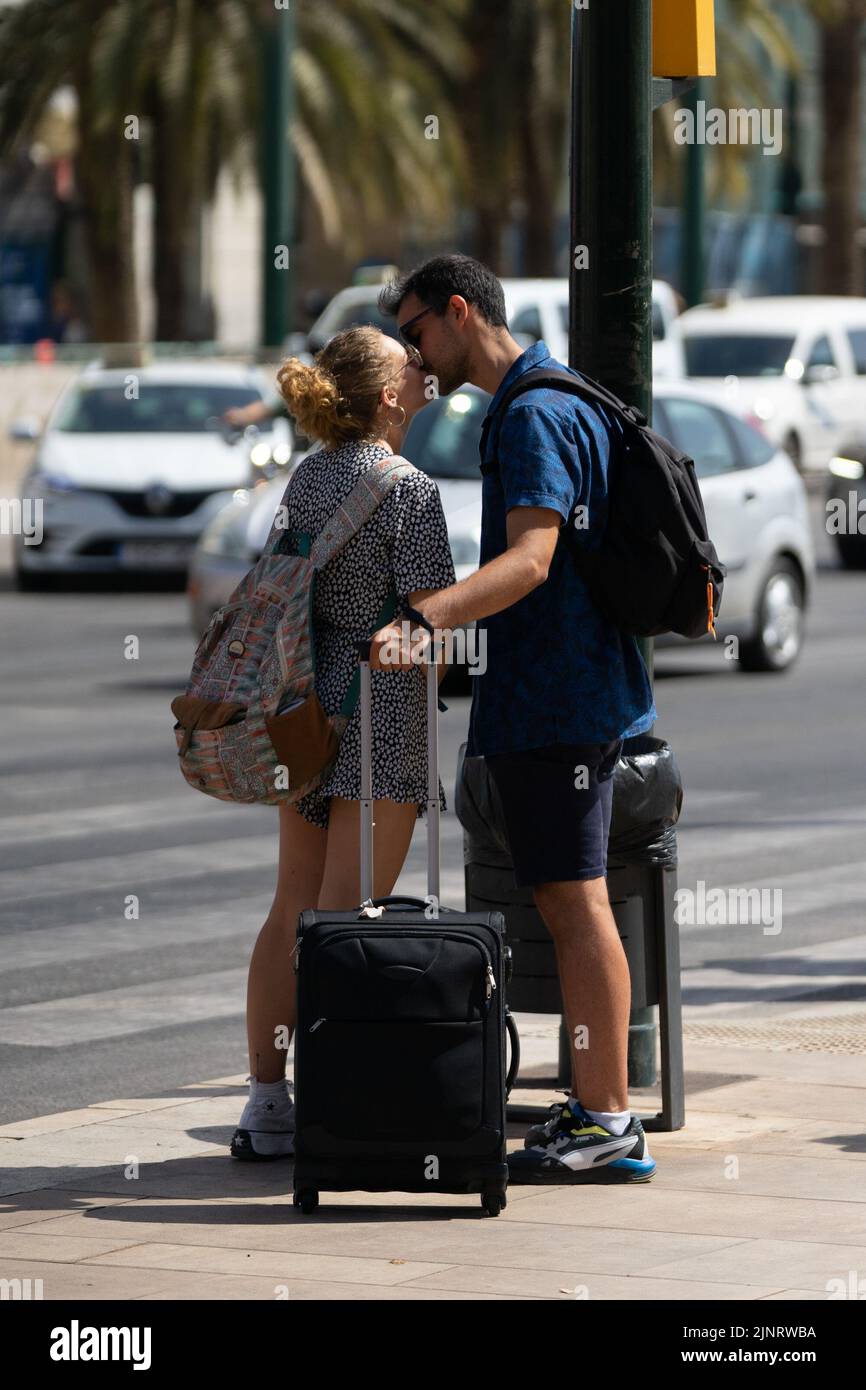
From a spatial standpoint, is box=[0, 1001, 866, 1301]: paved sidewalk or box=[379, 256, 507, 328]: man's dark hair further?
box=[379, 256, 507, 328]: man's dark hair

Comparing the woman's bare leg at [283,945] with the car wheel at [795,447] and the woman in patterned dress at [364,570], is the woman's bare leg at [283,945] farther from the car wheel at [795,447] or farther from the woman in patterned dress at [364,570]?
the car wheel at [795,447]

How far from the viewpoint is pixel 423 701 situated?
19.4 feet

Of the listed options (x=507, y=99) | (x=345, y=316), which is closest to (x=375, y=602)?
(x=345, y=316)

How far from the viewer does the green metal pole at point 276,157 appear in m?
27.9

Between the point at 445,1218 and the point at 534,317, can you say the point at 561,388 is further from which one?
the point at 534,317

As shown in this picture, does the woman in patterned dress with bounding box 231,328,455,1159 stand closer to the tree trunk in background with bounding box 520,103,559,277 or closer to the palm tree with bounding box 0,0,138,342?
the palm tree with bounding box 0,0,138,342

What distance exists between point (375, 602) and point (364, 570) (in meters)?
0.07

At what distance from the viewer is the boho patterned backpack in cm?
578

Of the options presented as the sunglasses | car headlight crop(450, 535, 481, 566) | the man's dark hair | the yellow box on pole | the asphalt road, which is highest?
the yellow box on pole

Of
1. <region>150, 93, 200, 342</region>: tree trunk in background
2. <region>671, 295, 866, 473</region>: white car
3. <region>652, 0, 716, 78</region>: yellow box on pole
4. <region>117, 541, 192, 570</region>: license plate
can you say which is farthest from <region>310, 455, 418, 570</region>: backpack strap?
<region>150, 93, 200, 342</region>: tree trunk in background

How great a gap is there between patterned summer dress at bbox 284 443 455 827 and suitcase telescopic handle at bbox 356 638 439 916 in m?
0.17

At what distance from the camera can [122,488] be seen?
70.1 ft
